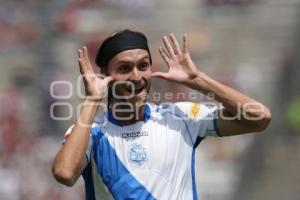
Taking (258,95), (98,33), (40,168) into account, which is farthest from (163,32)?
(40,168)

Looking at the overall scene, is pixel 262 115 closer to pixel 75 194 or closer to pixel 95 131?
pixel 95 131

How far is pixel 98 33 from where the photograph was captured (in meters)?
9.74

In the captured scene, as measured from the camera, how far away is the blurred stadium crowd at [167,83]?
27.7 ft

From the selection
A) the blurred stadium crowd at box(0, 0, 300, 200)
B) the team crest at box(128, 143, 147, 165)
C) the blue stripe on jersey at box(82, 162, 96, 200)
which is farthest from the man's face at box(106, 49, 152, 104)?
the blurred stadium crowd at box(0, 0, 300, 200)

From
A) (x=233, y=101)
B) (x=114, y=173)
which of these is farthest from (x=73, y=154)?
(x=233, y=101)

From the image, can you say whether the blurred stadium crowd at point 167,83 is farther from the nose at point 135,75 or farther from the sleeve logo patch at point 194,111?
the nose at point 135,75

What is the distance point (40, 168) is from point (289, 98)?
2735 mm

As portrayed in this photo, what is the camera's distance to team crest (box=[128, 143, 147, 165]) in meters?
3.67

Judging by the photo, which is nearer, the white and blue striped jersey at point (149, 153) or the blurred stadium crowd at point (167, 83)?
the white and blue striped jersey at point (149, 153)

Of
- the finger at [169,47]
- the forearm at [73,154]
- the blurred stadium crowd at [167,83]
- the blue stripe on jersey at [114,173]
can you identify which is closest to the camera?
the forearm at [73,154]

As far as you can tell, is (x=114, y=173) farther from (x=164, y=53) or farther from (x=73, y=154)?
(x=164, y=53)

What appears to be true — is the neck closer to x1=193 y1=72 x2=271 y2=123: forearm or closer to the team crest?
the team crest

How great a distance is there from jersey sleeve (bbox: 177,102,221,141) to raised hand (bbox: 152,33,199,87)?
0.17m

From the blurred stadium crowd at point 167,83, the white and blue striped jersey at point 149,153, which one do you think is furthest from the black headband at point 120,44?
the blurred stadium crowd at point 167,83
